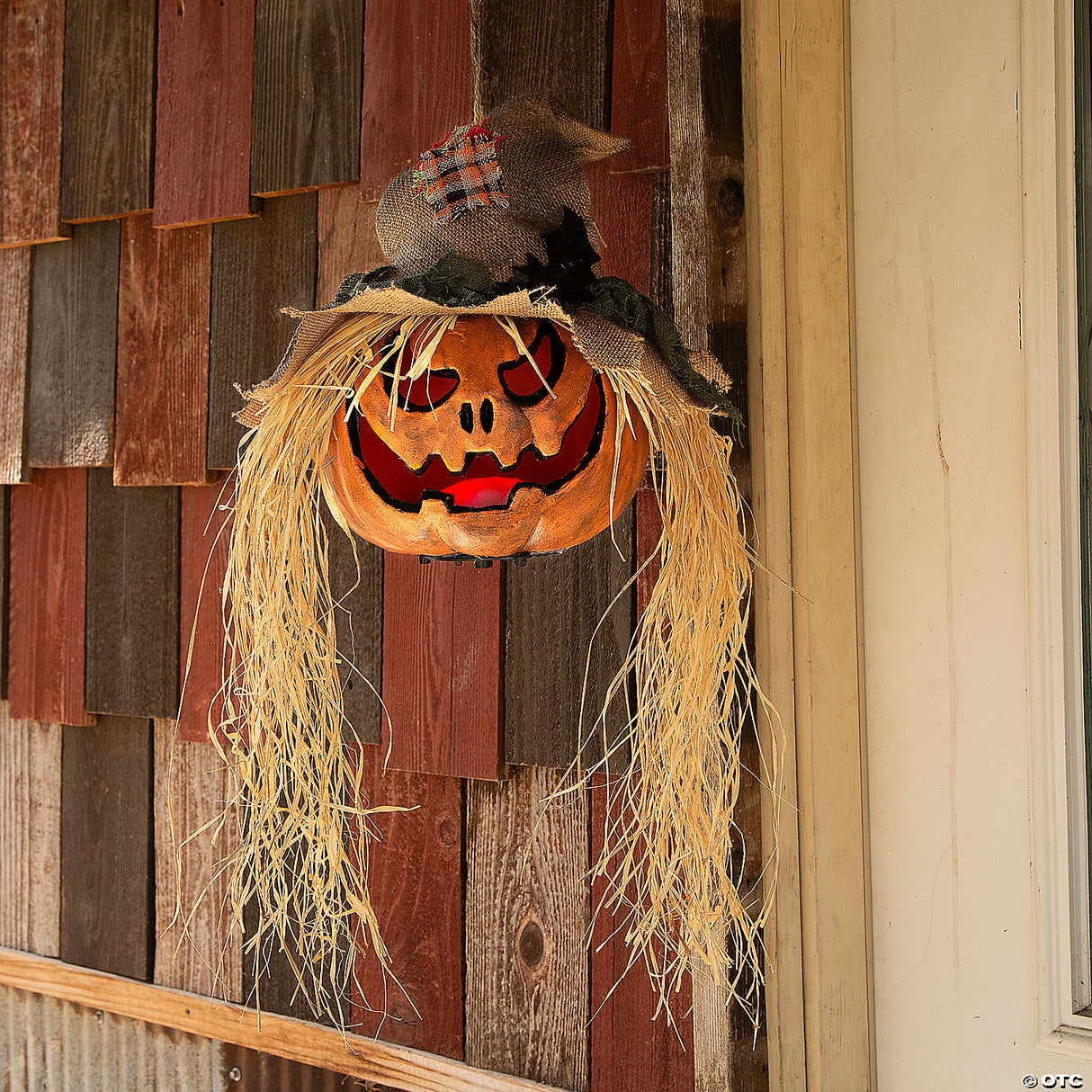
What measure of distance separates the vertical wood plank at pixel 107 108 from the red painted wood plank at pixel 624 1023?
3.56 ft

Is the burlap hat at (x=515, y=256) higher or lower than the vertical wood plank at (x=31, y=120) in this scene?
lower

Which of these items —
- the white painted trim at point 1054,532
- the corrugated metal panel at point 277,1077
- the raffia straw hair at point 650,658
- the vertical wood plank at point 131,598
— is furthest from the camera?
the vertical wood plank at point 131,598

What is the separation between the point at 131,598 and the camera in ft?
4.78

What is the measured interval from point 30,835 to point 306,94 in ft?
3.89

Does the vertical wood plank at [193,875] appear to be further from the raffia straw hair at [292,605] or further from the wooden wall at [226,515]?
the raffia straw hair at [292,605]

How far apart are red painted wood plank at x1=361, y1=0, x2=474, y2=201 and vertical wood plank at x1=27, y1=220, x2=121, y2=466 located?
482mm

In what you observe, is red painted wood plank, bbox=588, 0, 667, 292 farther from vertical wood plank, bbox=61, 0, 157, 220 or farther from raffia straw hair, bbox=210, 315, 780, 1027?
vertical wood plank, bbox=61, 0, 157, 220

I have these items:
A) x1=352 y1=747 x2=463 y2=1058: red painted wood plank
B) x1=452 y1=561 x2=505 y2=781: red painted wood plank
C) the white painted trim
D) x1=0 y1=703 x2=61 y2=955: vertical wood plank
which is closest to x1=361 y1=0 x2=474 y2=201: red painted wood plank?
x1=452 y1=561 x2=505 y2=781: red painted wood plank

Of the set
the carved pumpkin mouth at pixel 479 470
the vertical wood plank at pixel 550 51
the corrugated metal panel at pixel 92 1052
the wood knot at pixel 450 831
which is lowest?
the corrugated metal panel at pixel 92 1052

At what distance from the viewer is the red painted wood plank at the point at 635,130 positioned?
42.4 inches

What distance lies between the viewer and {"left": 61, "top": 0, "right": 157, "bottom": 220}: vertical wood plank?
1440 millimetres

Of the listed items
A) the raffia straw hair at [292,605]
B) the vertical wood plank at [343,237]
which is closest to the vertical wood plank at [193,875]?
the raffia straw hair at [292,605]

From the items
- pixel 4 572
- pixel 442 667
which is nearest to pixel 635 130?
pixel 442 667

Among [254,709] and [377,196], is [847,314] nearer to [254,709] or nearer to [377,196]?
[377,196]
